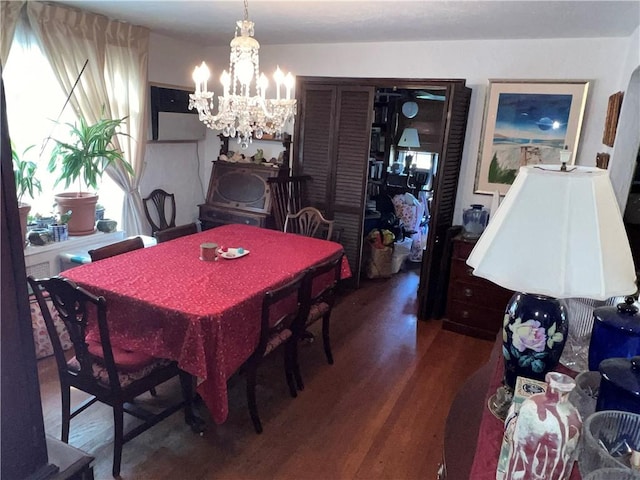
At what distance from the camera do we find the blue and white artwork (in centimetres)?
337

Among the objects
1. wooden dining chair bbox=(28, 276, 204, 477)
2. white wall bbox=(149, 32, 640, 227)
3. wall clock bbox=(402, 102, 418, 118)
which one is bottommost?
wooden dining chair bbox=(28, 276, 204, 477)

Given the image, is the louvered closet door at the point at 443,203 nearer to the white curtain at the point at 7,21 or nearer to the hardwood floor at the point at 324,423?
the hardwood floor at the point at 324,423

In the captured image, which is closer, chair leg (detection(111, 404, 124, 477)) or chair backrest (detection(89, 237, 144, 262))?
chair leg (detection(111, 404, 124, 477))

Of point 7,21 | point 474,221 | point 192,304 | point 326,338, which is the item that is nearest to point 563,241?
point 192,304

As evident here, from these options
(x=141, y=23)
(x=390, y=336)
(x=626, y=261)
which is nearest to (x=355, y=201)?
(x=390, y=336)

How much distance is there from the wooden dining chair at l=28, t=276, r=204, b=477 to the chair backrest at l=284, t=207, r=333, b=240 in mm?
1955

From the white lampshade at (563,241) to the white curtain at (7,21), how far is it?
324 centimetres

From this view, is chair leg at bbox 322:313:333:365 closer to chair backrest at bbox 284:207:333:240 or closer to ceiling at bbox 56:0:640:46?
chair backrest at bbox 284:207:333:240

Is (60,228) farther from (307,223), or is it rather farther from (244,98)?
(307,223)

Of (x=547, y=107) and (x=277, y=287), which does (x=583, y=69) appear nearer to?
(x=547, y=107)

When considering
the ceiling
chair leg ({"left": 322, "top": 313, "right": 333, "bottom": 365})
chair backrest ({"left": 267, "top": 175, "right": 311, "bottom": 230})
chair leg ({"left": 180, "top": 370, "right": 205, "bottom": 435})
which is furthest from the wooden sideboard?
chair leg ({"left": 180, "top": 370, "right": 205, "bottom": 435})

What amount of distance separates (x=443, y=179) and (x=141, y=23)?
276 centimetres

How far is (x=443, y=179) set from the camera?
11.5 ft

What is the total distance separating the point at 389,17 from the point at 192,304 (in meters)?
2.28
